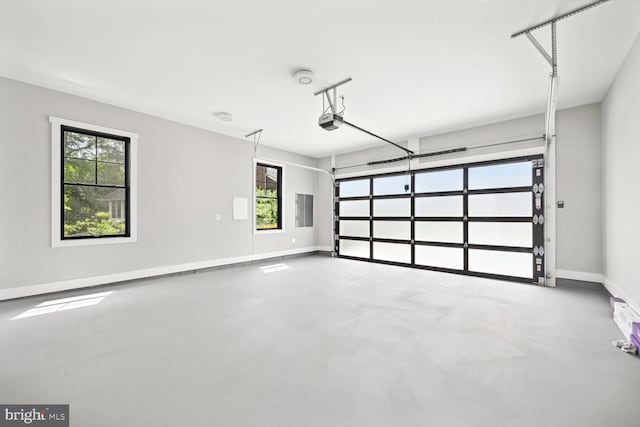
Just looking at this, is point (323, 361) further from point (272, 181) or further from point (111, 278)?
point (272, 181)

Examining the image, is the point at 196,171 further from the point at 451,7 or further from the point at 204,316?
the point at 451,7

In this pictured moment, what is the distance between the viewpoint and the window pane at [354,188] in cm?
728

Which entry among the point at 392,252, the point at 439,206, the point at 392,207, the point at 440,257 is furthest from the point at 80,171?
the point at 440,257

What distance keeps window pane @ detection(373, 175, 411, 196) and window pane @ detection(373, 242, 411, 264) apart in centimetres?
130

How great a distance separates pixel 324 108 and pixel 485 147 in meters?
3.28

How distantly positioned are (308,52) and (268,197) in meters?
4.43

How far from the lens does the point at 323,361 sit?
6.93 ft

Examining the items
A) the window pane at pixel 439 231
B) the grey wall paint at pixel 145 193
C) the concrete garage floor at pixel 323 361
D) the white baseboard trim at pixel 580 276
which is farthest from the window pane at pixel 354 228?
the white baseboard trim at pixel 580 276

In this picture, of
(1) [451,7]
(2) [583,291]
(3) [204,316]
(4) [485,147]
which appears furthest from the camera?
(4) [485,147]

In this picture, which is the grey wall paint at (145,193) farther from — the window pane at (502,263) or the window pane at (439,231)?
the window pane at (502,263)

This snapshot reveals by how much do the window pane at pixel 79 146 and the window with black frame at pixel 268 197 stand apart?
3.18 m

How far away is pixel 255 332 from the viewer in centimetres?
265

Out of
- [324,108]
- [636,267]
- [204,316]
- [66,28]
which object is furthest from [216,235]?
[636,267]

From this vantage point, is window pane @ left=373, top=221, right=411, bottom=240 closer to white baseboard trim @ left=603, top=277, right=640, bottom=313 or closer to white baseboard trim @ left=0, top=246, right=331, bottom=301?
white baseboard trim @ left=0, top=246, right=331, bottom=301
